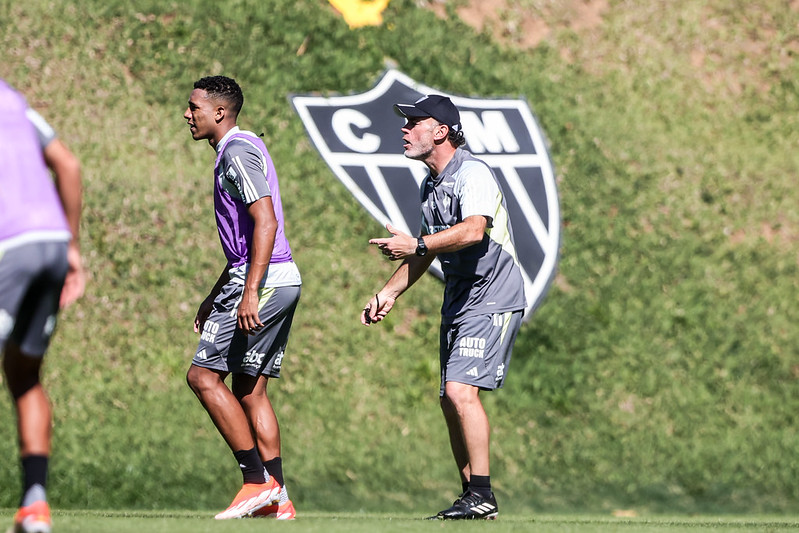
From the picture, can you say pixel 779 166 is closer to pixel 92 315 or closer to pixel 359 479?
pixel 359 479

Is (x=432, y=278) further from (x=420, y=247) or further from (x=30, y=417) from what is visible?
(x=30, y=417)

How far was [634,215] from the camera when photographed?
9.91 m

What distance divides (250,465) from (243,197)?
52.1 inches

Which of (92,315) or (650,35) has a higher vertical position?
(650,35)

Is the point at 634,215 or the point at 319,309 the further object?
the point at 634,215

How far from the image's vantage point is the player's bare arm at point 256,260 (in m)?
5.32

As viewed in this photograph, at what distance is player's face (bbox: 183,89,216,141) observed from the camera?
5625 millimetres

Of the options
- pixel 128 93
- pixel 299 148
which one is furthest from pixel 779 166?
pixel 128 93

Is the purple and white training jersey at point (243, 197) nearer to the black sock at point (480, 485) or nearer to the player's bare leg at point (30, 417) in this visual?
the black sock at point (480, 485)

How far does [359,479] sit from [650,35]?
5.50 meters

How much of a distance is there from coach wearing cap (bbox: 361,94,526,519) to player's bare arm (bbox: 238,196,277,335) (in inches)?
25.3

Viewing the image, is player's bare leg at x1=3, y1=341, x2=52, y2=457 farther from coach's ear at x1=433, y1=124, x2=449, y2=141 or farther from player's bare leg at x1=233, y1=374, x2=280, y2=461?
coach's ear at x1=433, y1=124, x2=449, y2=141

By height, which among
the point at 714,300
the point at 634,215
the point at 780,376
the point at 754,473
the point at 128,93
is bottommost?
the point at 754,473

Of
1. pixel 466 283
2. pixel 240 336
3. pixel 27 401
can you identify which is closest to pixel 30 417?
pixel 27 401
